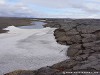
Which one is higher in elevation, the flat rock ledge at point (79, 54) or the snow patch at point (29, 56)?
the flat rock ledge at point (79, 54)

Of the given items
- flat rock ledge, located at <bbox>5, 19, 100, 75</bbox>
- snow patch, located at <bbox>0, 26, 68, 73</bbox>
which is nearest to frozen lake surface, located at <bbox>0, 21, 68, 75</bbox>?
snow patch, located at <bbox>0, 26, 68, 73</bbox>

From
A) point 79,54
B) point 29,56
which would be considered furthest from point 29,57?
point 79,54

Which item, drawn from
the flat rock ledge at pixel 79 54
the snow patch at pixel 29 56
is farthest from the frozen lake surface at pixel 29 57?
the flat rock ledge at pixel 79 54

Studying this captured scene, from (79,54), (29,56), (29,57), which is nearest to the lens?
(29,57)

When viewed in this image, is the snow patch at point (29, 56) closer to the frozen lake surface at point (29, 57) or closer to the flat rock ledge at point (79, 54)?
the frozen lake surface at point (29, 57)

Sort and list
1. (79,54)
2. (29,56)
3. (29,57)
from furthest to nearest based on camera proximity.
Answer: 1. (79,54)
2. (29,56)
3. (29,57)

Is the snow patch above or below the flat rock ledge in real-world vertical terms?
below

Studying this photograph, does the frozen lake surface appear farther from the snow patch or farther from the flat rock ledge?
the flat rock ledge

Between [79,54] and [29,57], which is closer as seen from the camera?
[29,57]

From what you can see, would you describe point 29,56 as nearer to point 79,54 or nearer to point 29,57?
point 29,57

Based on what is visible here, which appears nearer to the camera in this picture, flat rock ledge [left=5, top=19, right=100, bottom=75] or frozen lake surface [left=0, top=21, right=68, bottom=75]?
flat rock ledge [left=5, top=19, right=100, bottom=75]

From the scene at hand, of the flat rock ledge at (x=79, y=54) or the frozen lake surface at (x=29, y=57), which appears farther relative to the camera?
the frozen lake surface at (x=29, y=57)
